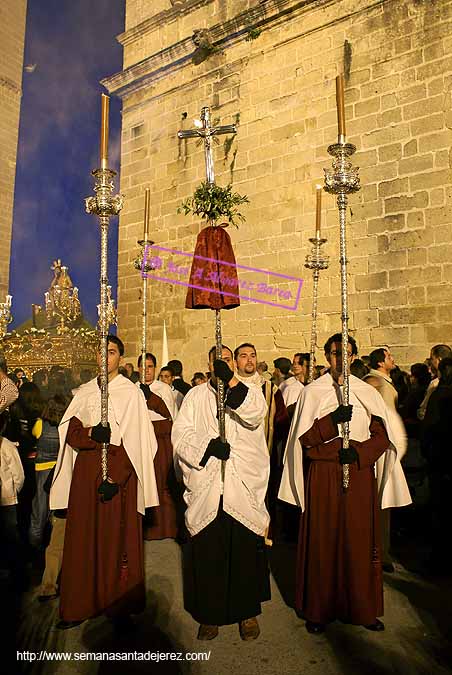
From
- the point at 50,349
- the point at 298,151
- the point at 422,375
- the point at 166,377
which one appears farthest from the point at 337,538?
the point at 50,349

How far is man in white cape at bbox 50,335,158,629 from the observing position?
11.7 feet

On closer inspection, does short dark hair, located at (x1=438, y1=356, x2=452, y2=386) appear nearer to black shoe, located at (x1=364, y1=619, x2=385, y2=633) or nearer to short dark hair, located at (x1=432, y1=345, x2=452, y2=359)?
short dark hair, located at (x1=432, y1=345, x2=452, y2=359)

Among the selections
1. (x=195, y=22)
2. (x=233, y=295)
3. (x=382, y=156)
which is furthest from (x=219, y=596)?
(x=195, y=22)

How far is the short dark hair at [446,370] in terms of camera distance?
501cm

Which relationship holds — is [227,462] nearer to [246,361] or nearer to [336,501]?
[336,501]

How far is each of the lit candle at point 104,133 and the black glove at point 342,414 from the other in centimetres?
251

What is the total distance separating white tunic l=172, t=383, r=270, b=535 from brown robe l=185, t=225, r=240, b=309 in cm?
66

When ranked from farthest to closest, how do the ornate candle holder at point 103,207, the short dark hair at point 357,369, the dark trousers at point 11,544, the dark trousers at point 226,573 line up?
the short dark hair at point 357,369, the dark trousers at point 11,544, the ornate candle holder at point 103,207, the dark trousers at point 226,573

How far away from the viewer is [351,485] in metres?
3.65

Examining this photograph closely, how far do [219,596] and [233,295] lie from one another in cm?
208

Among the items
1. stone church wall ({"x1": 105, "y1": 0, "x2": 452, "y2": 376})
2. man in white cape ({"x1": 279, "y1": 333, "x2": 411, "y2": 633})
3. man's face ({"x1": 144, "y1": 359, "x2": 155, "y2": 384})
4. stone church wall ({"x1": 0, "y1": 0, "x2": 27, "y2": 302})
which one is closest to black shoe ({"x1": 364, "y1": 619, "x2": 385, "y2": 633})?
man in white cape ({"x1": 279, "y1": 333, "x2": 411, "y2": 633})

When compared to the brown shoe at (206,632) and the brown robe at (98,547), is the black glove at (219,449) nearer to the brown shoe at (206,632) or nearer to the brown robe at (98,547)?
the brown robe at (98,547)

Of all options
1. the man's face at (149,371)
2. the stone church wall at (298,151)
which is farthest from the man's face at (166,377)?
the stone church wall at (298,151)

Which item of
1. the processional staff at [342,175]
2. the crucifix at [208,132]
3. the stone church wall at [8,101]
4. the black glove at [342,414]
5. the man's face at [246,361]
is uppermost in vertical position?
the stone church wall at [8,101]
